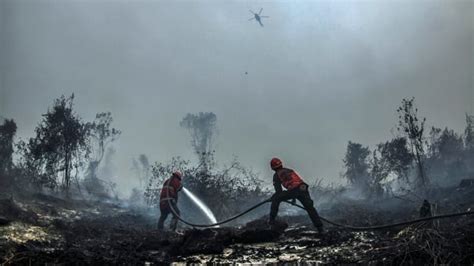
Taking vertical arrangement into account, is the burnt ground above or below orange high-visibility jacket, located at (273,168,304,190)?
below

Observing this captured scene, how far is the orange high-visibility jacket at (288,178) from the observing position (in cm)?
921

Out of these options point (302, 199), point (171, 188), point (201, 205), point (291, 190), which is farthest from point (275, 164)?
point (201, 205)

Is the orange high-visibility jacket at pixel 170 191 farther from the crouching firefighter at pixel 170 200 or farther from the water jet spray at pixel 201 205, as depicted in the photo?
the water jet spray at pixel 201 205

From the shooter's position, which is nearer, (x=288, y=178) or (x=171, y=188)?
(x=288, y=178)

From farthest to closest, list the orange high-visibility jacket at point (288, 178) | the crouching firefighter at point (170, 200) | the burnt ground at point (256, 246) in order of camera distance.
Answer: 1. the crouching firefighter at point (170, 200)
2. the orange high-visibility jacket at point (288, 178)
3. the burnt ground at point (256, 246)

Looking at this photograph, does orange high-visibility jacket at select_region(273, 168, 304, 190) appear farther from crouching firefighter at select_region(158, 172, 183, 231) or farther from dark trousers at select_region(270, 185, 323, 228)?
crouching firefighter at select_region(158, 172, 183, 231)

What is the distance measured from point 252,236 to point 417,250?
3892mm

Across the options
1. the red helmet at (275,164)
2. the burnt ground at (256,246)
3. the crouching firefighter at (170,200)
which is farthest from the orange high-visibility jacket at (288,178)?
the crouching firefighter at (170,200)

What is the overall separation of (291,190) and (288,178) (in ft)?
1.01

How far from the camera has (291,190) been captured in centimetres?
916

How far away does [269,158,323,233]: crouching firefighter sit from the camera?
893 centimetres

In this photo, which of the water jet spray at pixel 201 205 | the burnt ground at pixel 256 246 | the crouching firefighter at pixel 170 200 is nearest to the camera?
the burnt ground at pixel 256 246

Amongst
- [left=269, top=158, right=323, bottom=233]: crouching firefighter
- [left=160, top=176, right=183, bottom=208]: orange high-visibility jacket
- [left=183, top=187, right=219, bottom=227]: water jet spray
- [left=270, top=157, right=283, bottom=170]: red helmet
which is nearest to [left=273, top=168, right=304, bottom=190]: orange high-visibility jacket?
[left=269, top=158, right=323, bottom=233]: crouching firefighter

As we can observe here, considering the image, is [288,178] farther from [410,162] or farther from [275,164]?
[410,162]
